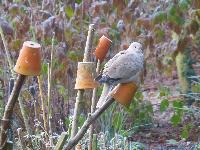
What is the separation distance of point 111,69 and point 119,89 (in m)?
0.13

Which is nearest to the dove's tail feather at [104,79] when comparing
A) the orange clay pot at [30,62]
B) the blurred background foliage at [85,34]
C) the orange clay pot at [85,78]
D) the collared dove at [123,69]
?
the collared dove at [123,69]

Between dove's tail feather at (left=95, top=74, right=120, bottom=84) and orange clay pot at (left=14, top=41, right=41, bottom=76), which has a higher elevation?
orange clay pot at (left=14, top=41, right=41, bottom=76)

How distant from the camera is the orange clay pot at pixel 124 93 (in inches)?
39.9

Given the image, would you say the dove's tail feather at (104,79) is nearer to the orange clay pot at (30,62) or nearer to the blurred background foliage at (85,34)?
the orange clay pot at (30,62)

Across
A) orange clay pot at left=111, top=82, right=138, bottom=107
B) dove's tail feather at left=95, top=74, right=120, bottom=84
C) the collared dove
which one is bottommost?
orange clay pot at left=111, top=82, right=138, bottom=107

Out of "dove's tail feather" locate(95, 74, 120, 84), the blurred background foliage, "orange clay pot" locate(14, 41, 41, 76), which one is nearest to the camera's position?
"orange clay pot" locate(14, 41, 41, 76)

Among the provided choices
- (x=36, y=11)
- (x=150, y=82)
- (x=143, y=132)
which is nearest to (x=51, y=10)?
(x=36, y=11)

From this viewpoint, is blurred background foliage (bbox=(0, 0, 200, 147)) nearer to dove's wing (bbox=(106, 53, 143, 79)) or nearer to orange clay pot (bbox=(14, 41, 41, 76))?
dove's wing (bbox=(106, 53, 143, 79))

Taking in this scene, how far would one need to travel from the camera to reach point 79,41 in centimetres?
388

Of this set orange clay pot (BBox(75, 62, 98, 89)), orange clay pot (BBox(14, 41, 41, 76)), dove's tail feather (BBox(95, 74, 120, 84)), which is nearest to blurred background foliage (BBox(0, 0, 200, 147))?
dove's tail feather (BBox(95, 74, 120, 84))

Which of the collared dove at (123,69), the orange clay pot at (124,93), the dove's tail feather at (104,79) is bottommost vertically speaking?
the orange clay pot at (124,93)

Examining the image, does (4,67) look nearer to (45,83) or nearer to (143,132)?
(45,83)

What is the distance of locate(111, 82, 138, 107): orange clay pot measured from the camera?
1015 millimetres

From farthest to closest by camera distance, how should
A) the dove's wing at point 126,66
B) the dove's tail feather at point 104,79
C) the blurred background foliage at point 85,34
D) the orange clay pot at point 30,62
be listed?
the blurred background foliage at point 85,34, the dove's tail feather at point 104,79, the dove's wing at point 126,66, the orange clay pot at point 30,62
